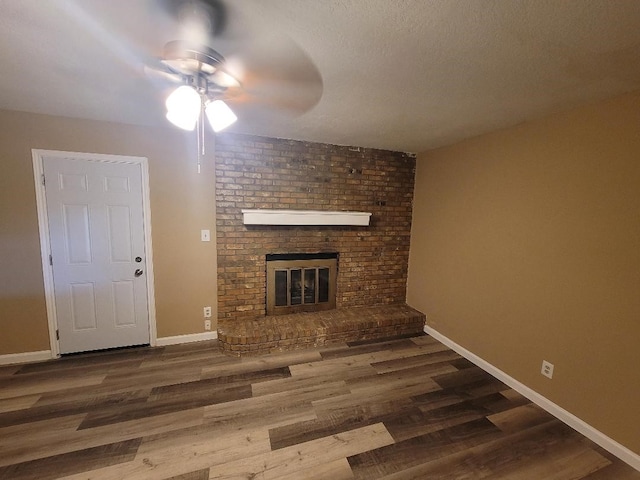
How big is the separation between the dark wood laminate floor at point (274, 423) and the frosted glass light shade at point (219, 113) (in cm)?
207

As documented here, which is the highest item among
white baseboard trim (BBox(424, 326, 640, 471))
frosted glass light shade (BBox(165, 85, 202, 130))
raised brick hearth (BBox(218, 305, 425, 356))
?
frosted glass light shade (BBox(165, 85, 202, 130))

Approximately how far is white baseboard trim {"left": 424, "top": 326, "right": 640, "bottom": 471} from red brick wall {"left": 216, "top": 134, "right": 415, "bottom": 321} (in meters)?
1.29

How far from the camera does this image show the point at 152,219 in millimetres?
2781

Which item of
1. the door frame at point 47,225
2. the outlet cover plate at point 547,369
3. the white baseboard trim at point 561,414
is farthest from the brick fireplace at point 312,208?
the outlet cover plate at point 547,369

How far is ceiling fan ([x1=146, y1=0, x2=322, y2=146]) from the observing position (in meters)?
1.12

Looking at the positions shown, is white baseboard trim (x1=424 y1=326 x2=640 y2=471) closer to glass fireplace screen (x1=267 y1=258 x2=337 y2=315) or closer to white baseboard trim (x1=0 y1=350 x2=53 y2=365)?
glass fireplace screen (x1=267 y1=258 x2=337 y2=315)

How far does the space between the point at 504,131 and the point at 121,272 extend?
3.99 metres

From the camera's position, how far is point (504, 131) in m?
2.45

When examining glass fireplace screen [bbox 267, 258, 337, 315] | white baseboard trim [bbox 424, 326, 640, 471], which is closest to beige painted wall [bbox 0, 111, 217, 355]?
glass fireplace screen [bbox 267, 258, 337, 315]

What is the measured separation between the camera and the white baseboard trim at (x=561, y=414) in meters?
1.73

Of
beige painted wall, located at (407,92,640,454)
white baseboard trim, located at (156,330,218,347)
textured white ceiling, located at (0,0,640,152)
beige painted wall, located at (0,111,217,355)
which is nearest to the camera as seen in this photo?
textured white ceiling, located at (0,0,640,152)

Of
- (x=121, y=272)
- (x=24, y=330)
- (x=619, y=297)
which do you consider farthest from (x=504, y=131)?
(x=24, y=330)

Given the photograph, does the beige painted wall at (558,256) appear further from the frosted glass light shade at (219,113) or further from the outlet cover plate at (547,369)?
the frosted glass light shade at (219,113)

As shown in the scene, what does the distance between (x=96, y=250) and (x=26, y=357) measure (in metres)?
1.19
